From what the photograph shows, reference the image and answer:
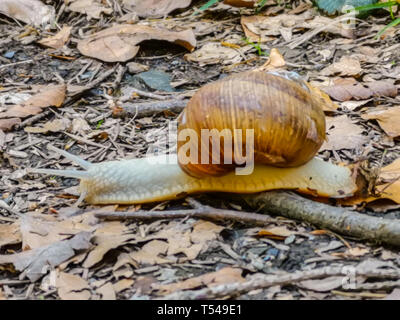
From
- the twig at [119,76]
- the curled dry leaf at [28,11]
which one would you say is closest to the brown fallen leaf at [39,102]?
→ the twig at [119,76]

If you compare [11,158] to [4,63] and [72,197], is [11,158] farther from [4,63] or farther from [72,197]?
[4,63]

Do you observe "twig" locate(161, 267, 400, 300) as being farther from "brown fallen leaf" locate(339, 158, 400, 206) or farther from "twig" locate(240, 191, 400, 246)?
"brown fallen leaf" locate(339, 158, 400, 206)

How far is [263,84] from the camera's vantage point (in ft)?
10.5

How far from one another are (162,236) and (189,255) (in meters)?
0.23

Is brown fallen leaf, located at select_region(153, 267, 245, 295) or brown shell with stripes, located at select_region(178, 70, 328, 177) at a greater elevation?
brown shell with stripes, located at select_region(178, 70, 328, 177)

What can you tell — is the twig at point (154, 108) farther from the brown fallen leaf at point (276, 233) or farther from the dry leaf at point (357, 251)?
the dry leaf at point (357, 251)

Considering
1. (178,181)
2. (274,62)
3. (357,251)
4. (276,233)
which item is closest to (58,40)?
(274,62)

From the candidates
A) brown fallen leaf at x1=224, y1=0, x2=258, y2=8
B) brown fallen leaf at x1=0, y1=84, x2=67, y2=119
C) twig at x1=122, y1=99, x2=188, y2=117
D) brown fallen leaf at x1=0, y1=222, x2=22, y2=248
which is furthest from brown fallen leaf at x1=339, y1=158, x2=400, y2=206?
brown fallen leaf at x1=224, y1=0, x2=258, y2=8

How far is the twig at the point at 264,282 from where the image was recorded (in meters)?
2.49

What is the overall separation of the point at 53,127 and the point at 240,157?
1723mm

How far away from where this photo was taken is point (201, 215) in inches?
127

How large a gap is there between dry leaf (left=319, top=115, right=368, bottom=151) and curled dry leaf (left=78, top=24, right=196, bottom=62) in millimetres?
1698

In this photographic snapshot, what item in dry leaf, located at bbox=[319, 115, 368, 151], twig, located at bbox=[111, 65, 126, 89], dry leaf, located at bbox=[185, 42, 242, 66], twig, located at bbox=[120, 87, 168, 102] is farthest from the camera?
dry leaf, located at bbox=[185, 42, 242, 66]

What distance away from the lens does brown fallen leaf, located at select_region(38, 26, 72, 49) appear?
5590mm
